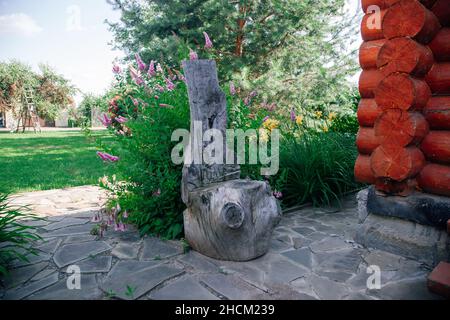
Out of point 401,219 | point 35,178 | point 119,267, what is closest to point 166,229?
point 119,267

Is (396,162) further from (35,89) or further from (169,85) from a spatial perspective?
(35,89)

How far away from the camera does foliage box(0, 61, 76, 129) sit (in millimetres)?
22797

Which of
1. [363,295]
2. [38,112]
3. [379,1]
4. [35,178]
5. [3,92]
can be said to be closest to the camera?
[363,295]

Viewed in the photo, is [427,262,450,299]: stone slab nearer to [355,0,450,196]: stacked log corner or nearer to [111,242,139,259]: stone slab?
[355,0,450,196]: stacked log corner

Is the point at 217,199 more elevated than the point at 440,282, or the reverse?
the point at 217,199

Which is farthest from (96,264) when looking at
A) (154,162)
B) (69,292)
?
(154,162)

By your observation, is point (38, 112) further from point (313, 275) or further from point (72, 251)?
point (313, 275)

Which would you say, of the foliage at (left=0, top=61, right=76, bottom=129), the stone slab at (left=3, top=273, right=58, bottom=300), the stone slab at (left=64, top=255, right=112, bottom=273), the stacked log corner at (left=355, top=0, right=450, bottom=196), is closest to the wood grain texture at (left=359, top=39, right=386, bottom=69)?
the stacked log corner at (left=355, top=0, right=450, bottom=196)

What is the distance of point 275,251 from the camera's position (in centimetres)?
284

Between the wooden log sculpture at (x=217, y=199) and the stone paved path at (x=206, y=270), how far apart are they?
0.16 meters

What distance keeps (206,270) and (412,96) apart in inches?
87.6

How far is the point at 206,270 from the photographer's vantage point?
2449 millimetres

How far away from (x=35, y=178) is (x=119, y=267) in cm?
510

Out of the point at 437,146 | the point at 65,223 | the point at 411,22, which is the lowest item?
the point at 65,223
